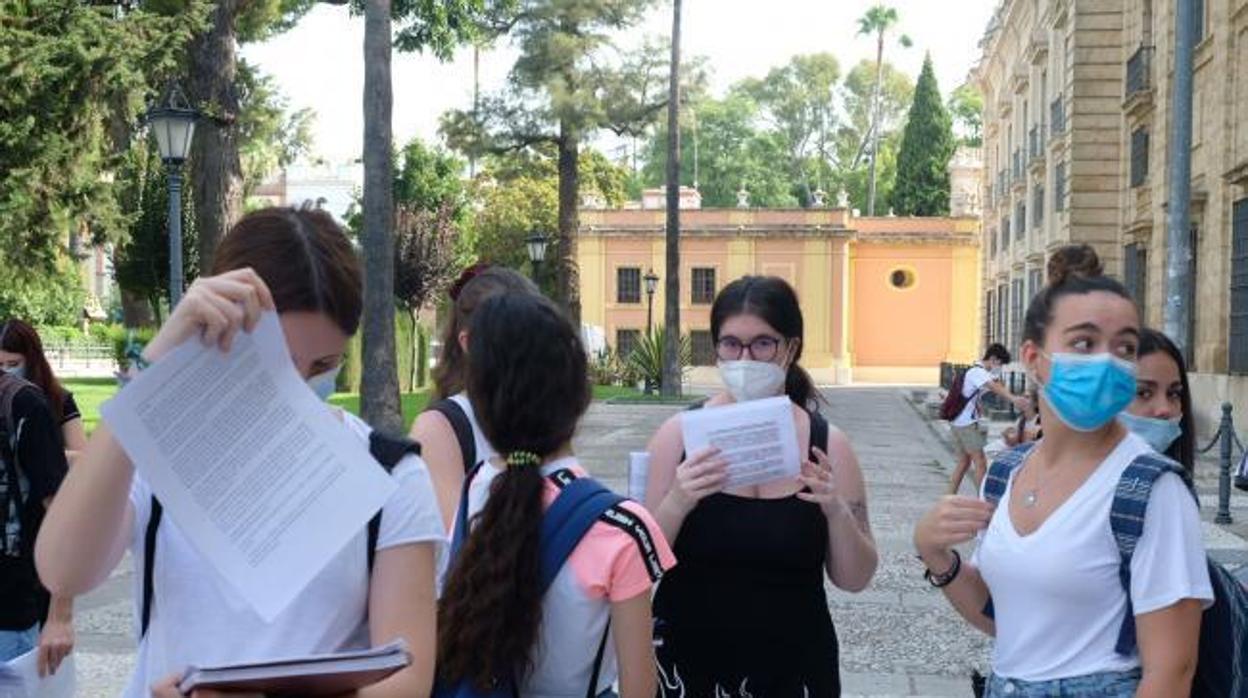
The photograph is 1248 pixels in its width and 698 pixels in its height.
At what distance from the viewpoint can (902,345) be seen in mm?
58719

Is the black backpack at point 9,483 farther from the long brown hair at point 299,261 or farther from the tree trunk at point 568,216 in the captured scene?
the tree trunk at point 568,216

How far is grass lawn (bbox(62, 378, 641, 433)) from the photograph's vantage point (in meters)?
26.6

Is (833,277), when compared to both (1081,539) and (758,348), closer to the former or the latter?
(758,348)

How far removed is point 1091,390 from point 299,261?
1528 mm

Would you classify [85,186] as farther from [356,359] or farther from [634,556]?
[634,556]

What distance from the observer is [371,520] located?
6.51 ft

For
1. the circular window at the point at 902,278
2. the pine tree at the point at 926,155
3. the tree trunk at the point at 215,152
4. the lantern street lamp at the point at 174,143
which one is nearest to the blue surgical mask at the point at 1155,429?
the lantern street lamp at the point at 174,143

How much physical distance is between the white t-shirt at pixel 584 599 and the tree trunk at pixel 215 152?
1627 cm

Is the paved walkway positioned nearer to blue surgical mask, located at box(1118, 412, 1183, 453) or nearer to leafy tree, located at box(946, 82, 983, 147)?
blue surgical mask, located at box(1118, 412, 1183, 453)

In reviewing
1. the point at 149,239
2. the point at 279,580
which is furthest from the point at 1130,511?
the point at 149,239

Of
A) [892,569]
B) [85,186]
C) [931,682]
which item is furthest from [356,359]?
[931,682]

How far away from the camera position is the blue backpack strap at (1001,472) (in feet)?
9.34

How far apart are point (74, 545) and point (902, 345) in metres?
58.3

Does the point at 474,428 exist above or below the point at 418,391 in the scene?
above
